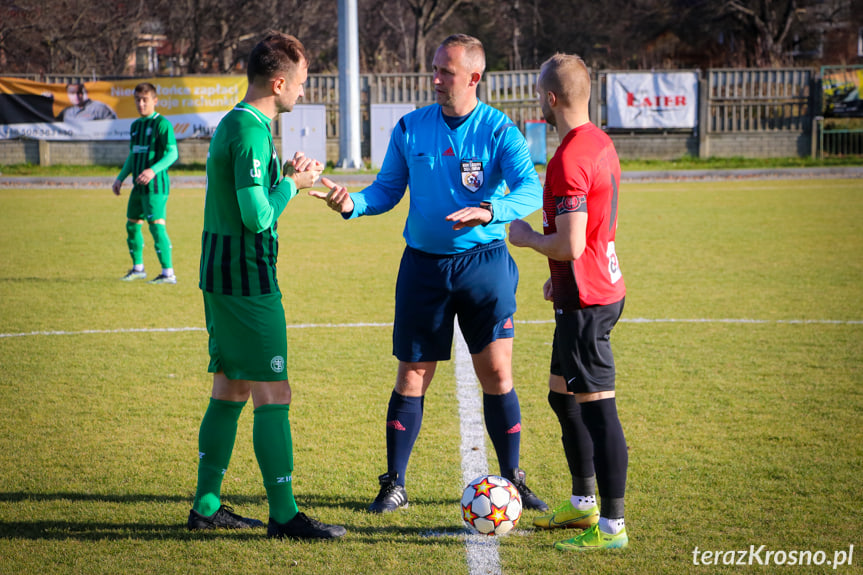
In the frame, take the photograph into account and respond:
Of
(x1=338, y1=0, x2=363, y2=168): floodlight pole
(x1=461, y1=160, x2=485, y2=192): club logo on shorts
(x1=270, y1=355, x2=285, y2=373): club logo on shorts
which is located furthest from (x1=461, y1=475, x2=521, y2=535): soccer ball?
(x1=338, y1=0, x2=363, y2=168): floodlight pole

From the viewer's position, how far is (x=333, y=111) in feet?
91.0

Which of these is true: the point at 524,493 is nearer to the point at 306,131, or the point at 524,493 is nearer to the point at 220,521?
the point at 220,521

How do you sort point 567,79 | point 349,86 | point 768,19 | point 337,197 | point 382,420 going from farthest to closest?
point 768,19, point 349,86, point 382,420, point 337,197, point 567,79

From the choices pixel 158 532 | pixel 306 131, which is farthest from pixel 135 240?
pixel 306 131

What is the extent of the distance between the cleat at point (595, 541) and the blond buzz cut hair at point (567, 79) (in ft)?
5.98

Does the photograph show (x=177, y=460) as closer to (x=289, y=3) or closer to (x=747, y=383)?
(x=747, y=383)

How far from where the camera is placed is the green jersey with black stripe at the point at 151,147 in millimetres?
9719

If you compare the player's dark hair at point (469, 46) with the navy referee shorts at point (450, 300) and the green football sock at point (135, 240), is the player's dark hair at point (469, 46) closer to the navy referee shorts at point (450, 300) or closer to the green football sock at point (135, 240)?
the navy referee shorts at point (450, 300)

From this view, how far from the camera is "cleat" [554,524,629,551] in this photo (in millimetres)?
3508

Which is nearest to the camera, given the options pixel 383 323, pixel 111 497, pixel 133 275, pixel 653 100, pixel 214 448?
pixel 214 448

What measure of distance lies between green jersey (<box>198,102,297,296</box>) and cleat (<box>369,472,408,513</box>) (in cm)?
112

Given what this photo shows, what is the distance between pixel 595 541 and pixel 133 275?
7.98 m

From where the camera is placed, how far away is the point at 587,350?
11.3ft

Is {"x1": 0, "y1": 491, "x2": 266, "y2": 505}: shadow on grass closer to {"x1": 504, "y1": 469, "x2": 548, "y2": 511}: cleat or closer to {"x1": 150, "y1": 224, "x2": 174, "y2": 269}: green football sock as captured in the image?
{"x1": 504, "y1": 469, "x2": 548, "y2": 511}: cleat
